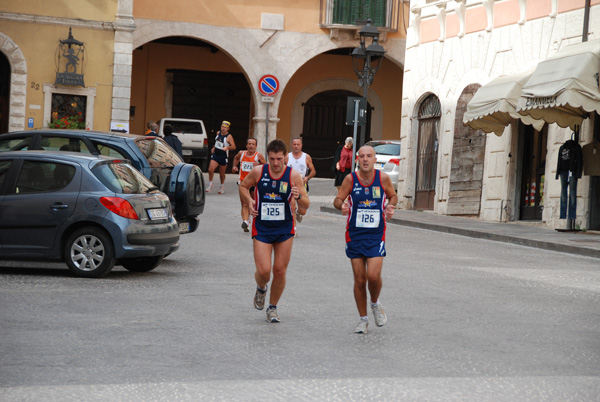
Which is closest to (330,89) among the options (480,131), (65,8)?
(65,8)

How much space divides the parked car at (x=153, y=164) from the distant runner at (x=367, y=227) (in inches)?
203

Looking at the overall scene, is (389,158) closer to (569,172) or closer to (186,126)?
(186,126)

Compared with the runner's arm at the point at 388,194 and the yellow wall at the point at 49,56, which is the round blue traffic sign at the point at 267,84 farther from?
the runner's arm at the point at 388,194

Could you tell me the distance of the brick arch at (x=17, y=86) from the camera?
3350cm

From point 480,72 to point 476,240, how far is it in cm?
711

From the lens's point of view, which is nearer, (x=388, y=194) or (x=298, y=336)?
(x=298, y=336)

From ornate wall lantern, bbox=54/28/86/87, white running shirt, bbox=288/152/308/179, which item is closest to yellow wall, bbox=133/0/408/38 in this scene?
ornate wall lantern, bbox=54/28/86/87

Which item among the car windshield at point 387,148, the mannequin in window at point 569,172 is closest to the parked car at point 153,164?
the mannequin in window at point 569,172

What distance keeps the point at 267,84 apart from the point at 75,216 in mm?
Result: 21004

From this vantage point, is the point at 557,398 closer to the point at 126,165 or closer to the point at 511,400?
the point at 511,400

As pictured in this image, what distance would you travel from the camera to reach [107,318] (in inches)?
359

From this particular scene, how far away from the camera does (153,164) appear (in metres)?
14.3

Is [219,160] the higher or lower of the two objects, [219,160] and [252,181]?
the higher

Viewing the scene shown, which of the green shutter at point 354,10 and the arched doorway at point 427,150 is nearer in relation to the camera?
the arched doorway at point 427,150
